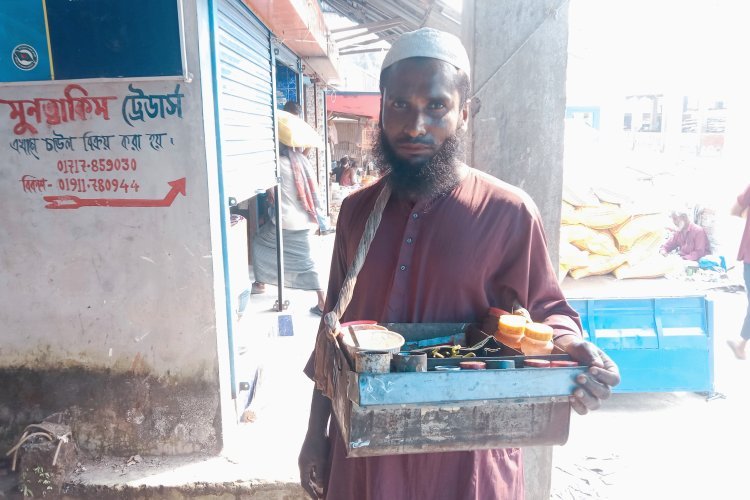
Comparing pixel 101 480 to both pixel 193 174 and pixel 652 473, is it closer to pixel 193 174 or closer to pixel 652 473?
pixel 193 174

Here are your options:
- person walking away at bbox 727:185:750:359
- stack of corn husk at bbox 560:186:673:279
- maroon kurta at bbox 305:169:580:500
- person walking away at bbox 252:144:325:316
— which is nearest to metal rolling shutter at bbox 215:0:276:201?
person walking away at bbox 252:144:325:316

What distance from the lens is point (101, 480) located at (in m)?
3.08

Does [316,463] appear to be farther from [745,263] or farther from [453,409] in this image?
[745,263]

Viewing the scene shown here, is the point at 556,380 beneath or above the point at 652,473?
above

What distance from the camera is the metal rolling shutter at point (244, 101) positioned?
3.41m

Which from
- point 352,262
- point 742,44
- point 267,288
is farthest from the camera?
point 742,44

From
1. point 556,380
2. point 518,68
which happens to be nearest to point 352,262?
point 556,380

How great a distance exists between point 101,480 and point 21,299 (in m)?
1.06

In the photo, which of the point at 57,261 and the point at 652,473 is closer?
the point at 57,261

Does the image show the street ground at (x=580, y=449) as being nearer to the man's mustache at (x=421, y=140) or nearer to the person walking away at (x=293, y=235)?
the person walking away at (x=293, y=235)

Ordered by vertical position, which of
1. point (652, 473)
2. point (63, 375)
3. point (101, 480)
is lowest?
point (652, 473)

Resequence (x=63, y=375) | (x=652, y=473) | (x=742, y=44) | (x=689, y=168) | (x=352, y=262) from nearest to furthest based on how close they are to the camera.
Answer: (x=352, y=262), (x=63, y=375), (x=652, y=473), (x=742, y=44), (x=689, y=168)

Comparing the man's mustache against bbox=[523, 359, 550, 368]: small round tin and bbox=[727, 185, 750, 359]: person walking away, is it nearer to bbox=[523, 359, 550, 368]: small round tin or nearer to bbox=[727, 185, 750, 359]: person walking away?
bbox=[523, 359, 550, 368]: small round tin

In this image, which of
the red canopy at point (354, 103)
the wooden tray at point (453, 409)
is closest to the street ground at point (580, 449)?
the wooden tray at point (453, 409)
